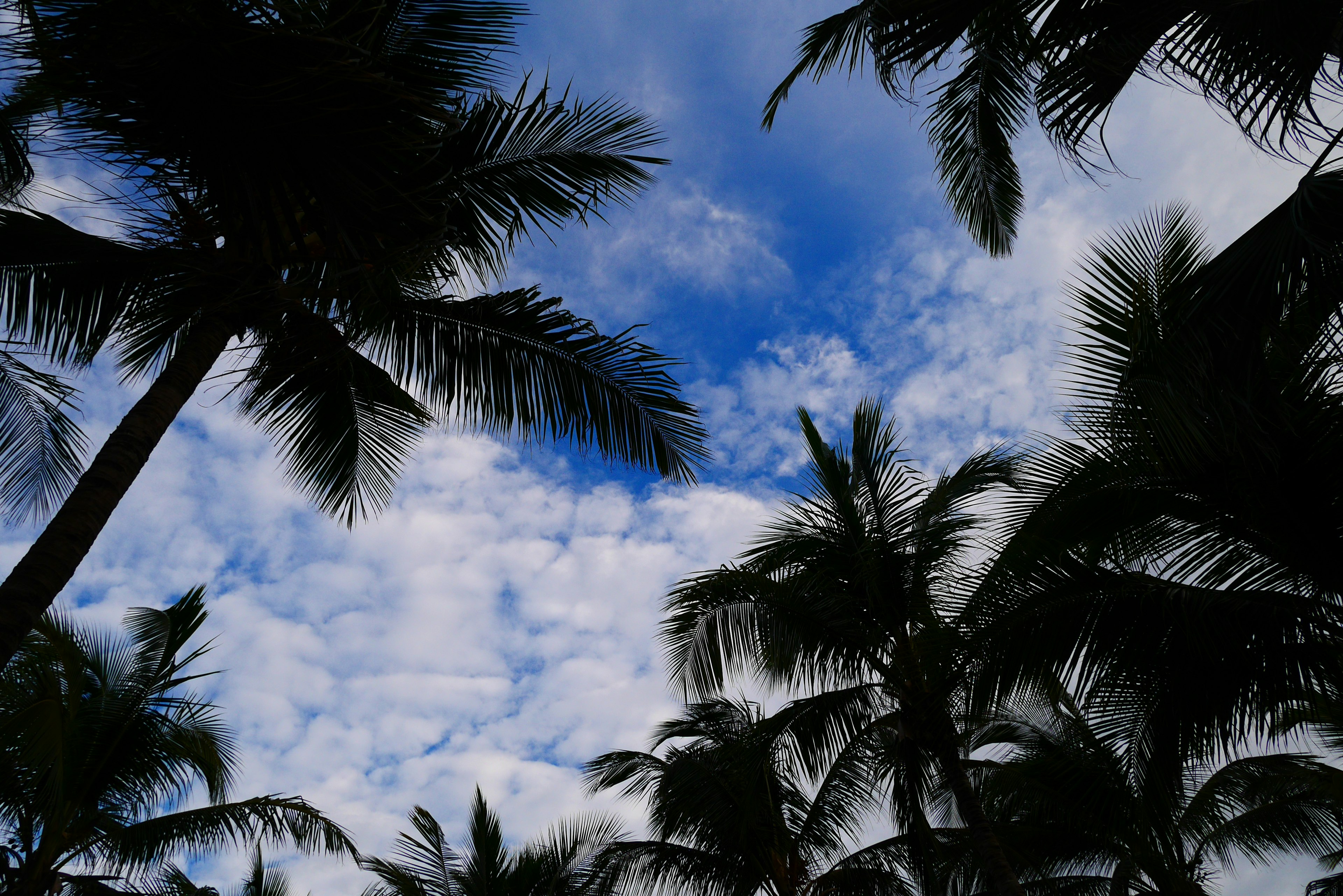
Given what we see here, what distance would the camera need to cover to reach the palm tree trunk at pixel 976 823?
757 centimetres

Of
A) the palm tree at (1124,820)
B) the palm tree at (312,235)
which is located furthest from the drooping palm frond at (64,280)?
the palm tree at (1124,820)

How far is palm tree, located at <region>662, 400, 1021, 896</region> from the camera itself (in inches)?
324

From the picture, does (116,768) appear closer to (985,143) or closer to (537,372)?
(537,372)

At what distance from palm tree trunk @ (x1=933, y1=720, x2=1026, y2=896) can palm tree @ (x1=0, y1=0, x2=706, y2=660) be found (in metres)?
3.96

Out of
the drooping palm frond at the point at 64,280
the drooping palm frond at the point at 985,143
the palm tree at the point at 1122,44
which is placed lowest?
the drooping palm frond at the point at 64,280

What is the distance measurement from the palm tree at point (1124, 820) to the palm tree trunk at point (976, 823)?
2.86 ft

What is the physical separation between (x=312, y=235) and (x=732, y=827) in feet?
28.4

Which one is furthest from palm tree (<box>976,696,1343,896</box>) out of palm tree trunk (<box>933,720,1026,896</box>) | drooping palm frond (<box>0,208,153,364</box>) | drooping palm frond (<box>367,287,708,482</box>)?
drooping palm frond (<box>0,208,153,364</box>)

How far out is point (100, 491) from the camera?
4.04m

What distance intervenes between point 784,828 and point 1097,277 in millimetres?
7954

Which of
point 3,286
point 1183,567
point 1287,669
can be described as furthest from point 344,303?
point 1287,669

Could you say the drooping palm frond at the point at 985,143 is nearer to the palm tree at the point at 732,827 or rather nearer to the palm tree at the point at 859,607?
the palm tree at the point at 859,607

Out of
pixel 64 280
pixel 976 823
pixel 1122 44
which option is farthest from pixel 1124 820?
pixel 64 280

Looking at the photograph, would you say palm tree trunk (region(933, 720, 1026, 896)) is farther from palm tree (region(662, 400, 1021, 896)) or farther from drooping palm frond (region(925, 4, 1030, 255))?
drooping palm frond (region(925, 4, 1030, 255))
